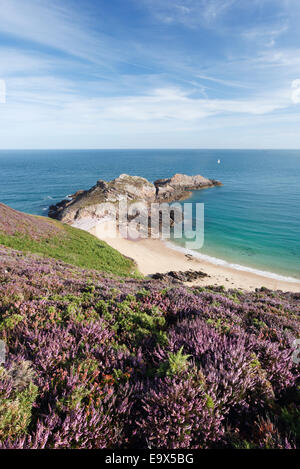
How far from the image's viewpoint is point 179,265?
32719 mm

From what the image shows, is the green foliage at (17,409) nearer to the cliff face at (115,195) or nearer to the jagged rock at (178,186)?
the cliff face at (115,195)

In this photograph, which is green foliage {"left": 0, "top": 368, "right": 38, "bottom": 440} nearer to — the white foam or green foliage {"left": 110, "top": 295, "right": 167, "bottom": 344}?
green foliage {"left": 110, "top": 295, "right": 167, "bottom": 344}

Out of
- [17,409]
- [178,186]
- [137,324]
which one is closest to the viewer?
[17,409]

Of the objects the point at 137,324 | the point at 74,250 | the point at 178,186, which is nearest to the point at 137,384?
the point at 137,324

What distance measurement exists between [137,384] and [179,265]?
2954cm

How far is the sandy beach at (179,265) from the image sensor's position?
2777 cm

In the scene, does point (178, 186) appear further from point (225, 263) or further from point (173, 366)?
point (173, 366)

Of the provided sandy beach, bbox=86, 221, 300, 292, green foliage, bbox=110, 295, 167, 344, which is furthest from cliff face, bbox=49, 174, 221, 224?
green foliage, bbox=110, 295, 167, 344

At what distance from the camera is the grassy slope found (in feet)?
68.8

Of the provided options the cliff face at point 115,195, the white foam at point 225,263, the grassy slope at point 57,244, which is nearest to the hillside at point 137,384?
the grassy slope at point 57,244

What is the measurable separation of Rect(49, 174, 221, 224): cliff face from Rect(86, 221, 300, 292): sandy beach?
6.62 meters

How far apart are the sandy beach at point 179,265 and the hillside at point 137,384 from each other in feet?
75.7

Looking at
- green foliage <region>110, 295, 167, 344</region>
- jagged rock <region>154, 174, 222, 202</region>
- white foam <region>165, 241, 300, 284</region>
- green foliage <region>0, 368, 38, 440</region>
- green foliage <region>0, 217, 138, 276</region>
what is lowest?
white foam <region>165, 241, 300, 284</region>

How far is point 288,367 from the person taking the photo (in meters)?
4.36
